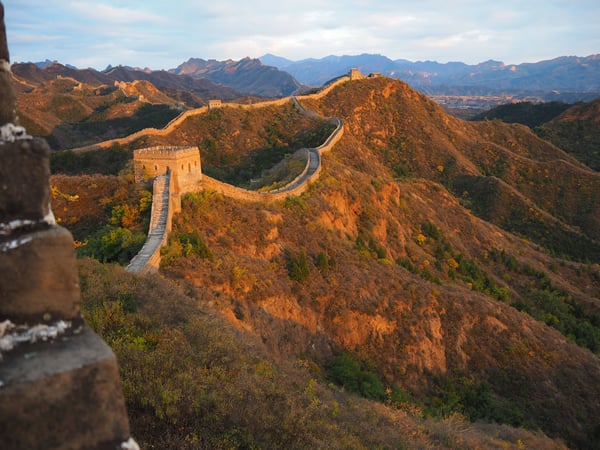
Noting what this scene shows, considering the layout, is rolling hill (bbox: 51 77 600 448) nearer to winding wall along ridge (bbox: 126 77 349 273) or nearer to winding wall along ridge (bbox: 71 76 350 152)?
winding wall along ridge (bbox: 126 77 349 273)

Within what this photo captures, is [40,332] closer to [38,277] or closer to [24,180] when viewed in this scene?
[38,277]

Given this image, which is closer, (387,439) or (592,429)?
(387,439)

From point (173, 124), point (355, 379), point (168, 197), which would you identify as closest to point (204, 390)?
point (355, 379)

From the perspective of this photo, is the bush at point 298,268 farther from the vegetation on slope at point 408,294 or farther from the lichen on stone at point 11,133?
the lichen on stone at point 11,133

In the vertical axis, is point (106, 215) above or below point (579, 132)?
below

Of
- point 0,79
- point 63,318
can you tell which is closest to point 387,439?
point 63,318

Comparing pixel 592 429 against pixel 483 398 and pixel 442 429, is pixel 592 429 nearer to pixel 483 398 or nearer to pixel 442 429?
pixel 483 398

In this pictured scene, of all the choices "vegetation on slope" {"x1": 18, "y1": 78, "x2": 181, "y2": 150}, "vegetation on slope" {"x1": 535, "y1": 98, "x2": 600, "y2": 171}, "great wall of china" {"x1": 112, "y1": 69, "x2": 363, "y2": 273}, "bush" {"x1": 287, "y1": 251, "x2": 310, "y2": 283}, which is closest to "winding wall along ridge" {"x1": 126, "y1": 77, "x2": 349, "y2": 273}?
"great wall of china" {"x1": 112, "y1": 69, "x2": 363, "y2": 273}
